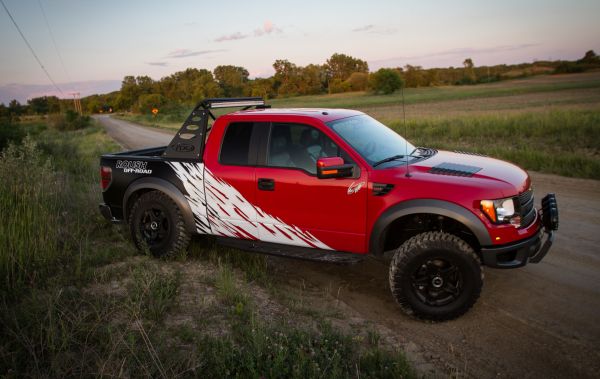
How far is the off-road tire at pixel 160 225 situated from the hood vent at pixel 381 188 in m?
2.44

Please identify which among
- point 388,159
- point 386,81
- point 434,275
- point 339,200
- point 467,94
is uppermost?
point 386,81

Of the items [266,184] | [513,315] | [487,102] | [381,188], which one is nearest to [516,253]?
[513,315]

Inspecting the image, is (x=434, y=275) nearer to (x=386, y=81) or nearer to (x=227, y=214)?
(x=227, y=214)

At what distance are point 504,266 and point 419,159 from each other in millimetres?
1386

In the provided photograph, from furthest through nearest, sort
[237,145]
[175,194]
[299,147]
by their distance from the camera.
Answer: [175,194]
[237,145]
[299,147]

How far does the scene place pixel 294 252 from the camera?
4.87 meters

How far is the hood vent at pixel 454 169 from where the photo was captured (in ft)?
14.1

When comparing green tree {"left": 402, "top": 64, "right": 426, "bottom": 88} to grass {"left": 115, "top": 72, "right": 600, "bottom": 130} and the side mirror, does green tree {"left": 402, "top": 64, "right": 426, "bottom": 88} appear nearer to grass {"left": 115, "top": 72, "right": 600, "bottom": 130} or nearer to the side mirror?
grass {"left": 115, "top": 72, "right": 600, "bottom": 130}

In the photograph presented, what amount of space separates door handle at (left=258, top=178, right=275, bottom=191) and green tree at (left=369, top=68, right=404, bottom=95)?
7702cm

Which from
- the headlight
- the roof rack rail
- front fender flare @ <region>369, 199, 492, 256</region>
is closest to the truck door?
front fender flare @ <region>369, 199, 492, 256</region>

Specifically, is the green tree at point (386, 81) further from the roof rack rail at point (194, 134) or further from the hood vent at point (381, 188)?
the hood vent at point (381, 188)

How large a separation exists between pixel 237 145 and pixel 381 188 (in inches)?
68.0

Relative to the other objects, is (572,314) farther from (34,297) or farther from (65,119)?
(65,119)

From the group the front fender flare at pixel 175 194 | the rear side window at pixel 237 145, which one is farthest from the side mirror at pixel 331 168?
the front fender flare at pixel 175 194
